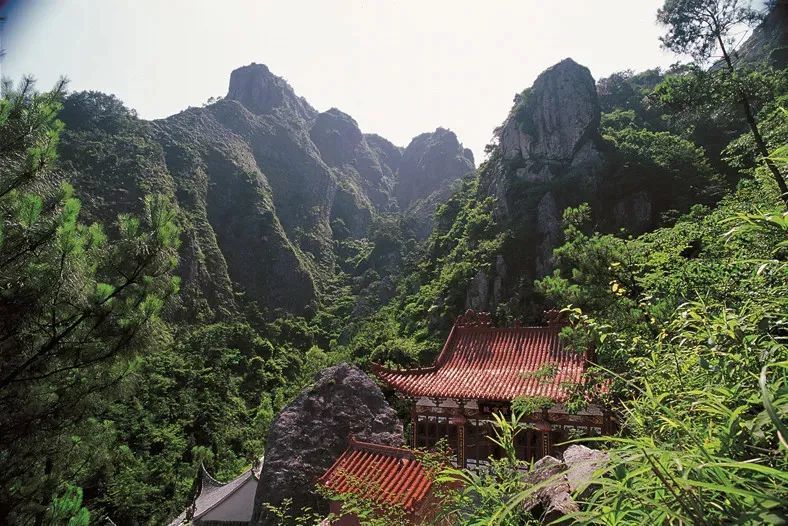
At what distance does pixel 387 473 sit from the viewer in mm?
6242

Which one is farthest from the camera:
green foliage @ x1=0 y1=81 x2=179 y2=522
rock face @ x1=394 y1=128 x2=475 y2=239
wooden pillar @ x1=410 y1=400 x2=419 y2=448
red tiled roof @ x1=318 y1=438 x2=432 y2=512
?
rock face @ x1=394 y1=128 x2=475 y2=239

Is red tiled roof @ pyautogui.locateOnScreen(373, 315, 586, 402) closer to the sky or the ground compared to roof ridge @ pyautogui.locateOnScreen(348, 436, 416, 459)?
closer to the sky

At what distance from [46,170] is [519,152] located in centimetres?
2926

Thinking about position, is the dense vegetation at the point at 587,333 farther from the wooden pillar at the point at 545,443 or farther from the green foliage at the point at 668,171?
the wooden pillar at the point at 545,443

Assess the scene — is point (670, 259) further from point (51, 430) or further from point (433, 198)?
point (433, 198)

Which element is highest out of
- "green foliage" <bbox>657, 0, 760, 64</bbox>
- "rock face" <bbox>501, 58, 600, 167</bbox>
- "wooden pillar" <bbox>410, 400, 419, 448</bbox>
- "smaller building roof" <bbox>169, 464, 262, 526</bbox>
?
"rock face" <bbox>501, 58, 600, 167</bbox>

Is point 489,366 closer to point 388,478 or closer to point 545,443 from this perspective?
point 545,443

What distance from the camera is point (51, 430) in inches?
168

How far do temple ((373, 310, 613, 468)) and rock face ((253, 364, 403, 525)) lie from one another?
0.73 metres

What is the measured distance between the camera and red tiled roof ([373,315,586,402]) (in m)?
8.36

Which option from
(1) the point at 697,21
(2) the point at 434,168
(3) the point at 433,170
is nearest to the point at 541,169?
(1) the point at 697,21

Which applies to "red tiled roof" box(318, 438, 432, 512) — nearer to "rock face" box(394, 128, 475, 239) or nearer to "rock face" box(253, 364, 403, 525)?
"rock face" box(253, 364, 403, 525)

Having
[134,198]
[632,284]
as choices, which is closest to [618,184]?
[632,284]

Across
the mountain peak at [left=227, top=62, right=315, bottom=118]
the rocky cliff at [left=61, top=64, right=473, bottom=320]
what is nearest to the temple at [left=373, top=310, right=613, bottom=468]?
the rocky cliff at [left=61, top=64, right=473, bottom=320]
